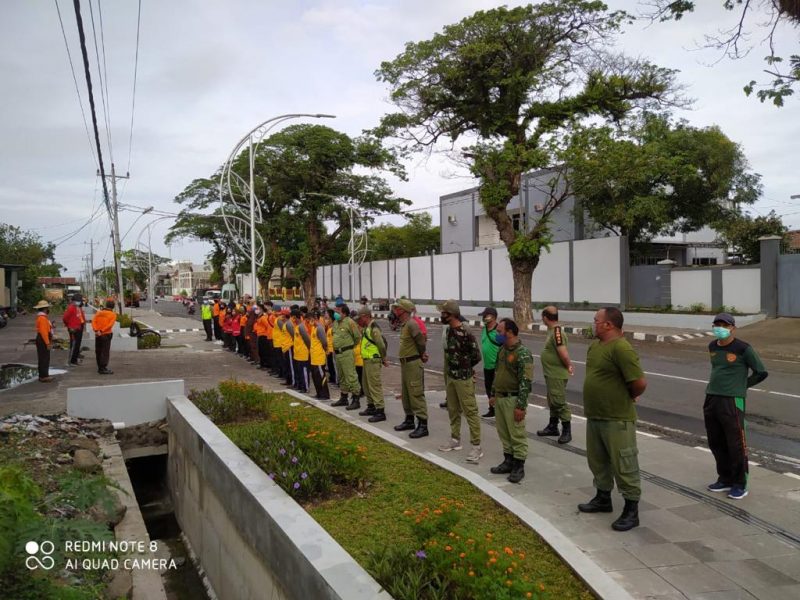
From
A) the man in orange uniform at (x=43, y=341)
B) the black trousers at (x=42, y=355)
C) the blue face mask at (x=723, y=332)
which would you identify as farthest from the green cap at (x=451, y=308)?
the black trousers at (x=42, y=355)

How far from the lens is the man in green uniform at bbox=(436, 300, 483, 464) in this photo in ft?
→ 20.7

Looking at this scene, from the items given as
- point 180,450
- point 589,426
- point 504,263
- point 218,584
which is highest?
point 504,263

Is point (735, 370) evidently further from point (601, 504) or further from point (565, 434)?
point (565, 434)

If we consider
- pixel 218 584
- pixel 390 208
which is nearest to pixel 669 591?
pixel 218 584

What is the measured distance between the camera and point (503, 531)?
4.48m

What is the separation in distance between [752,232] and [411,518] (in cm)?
2316

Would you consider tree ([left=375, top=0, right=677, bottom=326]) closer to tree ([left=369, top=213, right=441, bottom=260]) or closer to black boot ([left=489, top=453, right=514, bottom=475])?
black boot ([left=489, top=453, right=514, bottom=475])

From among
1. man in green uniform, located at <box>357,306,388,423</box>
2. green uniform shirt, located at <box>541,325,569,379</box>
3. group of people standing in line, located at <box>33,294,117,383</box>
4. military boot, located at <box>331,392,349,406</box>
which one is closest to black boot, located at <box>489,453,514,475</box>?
green uniform shirt, located at <box>541,325,569,379</box>

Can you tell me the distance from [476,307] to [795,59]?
26.9 metres

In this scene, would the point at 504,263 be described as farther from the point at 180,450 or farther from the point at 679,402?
the point at 180,450

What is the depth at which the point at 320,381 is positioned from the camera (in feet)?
33.5

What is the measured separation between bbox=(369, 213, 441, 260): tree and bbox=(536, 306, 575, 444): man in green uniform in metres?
47.8

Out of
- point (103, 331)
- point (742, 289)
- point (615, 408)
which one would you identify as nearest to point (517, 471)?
point (615, 408)

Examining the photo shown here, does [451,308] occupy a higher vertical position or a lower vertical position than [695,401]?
higher
